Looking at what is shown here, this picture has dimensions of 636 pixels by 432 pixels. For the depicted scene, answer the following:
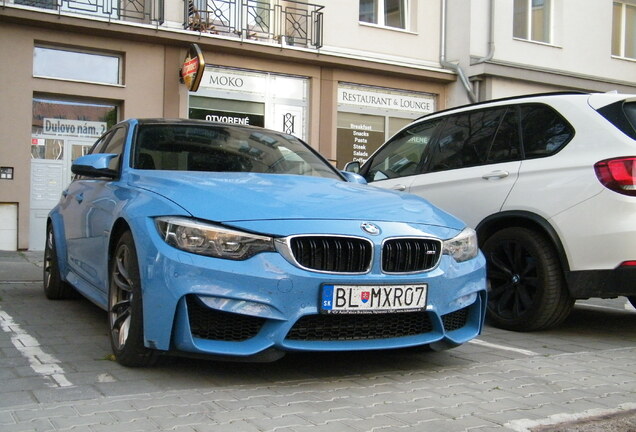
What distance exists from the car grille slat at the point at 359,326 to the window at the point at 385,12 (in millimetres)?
13022

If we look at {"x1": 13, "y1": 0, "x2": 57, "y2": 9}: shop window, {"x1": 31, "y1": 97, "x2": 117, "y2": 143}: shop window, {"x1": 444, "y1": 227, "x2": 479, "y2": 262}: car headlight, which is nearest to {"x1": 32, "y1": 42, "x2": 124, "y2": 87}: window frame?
{"x1": 31, "y1": 97, "x2": 117, "y2": 143}: shop window

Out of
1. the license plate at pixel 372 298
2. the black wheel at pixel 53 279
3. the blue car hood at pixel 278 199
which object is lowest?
the black wheel at pixel 53 279

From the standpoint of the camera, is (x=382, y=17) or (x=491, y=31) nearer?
(x=382, y=17)

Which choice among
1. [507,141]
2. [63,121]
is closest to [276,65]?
[63,121]

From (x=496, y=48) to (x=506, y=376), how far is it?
45.2 feet

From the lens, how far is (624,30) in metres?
19.4

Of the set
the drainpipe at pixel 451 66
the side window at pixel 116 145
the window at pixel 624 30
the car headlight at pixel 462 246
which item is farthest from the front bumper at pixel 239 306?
the window at pixel 624 30

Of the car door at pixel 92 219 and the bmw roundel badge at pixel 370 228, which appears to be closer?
the bmw roundel badge at pixel 370 228

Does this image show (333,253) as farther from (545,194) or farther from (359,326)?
(545,194)

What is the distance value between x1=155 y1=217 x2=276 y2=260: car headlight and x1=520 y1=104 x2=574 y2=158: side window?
283 centimetres

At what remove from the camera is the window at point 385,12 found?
1620 centimetres

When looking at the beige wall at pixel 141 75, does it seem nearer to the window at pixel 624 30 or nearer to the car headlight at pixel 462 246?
the window at pixel 624 30

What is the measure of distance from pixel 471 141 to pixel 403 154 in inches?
35.4

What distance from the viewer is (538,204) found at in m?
5.41
